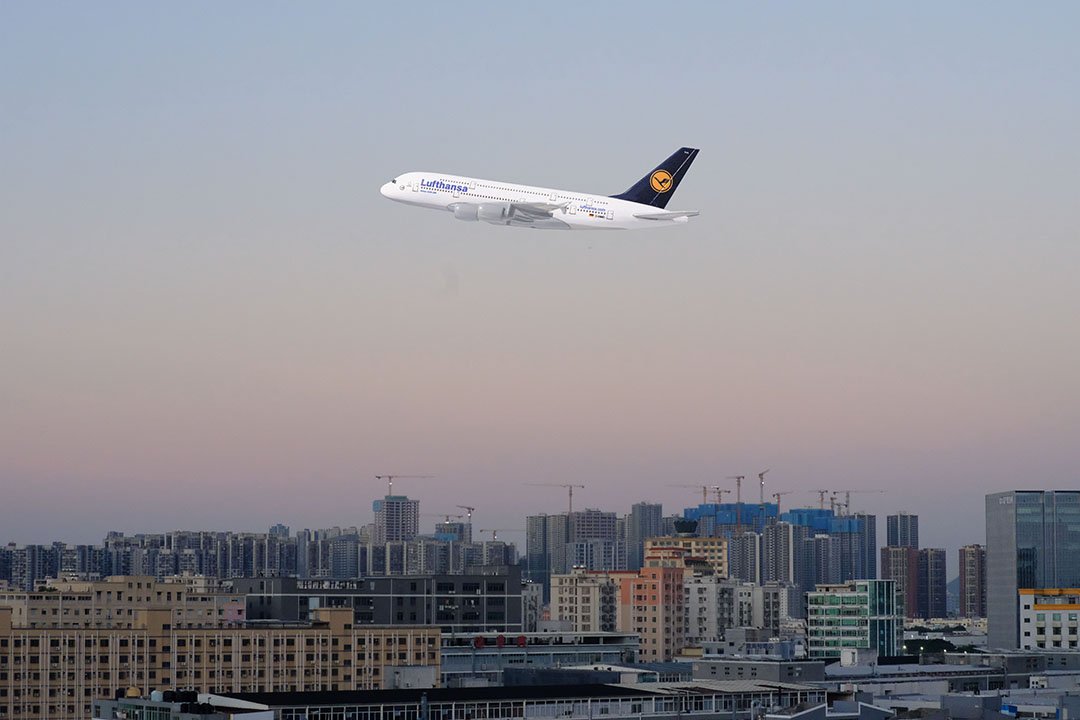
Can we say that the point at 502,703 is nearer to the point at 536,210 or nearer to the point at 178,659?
the point at 536,210

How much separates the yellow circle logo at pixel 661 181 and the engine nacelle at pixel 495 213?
46.8 feet

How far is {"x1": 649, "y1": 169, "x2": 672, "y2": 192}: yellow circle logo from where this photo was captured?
6294 inches

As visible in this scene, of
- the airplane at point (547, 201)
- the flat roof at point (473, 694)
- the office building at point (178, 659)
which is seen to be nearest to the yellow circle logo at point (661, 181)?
the airplane at point (547, 201)

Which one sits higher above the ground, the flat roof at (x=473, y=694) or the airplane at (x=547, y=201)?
the airplane at (x=547, y=201)

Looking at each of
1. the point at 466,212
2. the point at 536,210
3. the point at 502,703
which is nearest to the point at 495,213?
the point at 466,212

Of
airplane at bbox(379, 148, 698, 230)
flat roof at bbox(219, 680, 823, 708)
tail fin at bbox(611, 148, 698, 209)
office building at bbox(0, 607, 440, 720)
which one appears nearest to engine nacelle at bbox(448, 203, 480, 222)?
airplane at bbox(379, 148, 698, 230)

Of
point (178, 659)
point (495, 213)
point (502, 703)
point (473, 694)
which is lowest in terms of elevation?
point (178, 659)

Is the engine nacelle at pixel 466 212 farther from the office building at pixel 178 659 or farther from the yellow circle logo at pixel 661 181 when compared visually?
the office building at pixel 178 659

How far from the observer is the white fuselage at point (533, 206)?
490ft

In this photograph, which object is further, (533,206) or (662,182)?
(662,182)

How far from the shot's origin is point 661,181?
161 m

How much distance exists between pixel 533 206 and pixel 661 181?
52.9 ft

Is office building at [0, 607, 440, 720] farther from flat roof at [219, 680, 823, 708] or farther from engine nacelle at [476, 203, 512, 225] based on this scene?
engine nacelle at [476, 203, 512, 225]

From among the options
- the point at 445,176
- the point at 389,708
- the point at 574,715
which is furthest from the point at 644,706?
the point at 445,176
